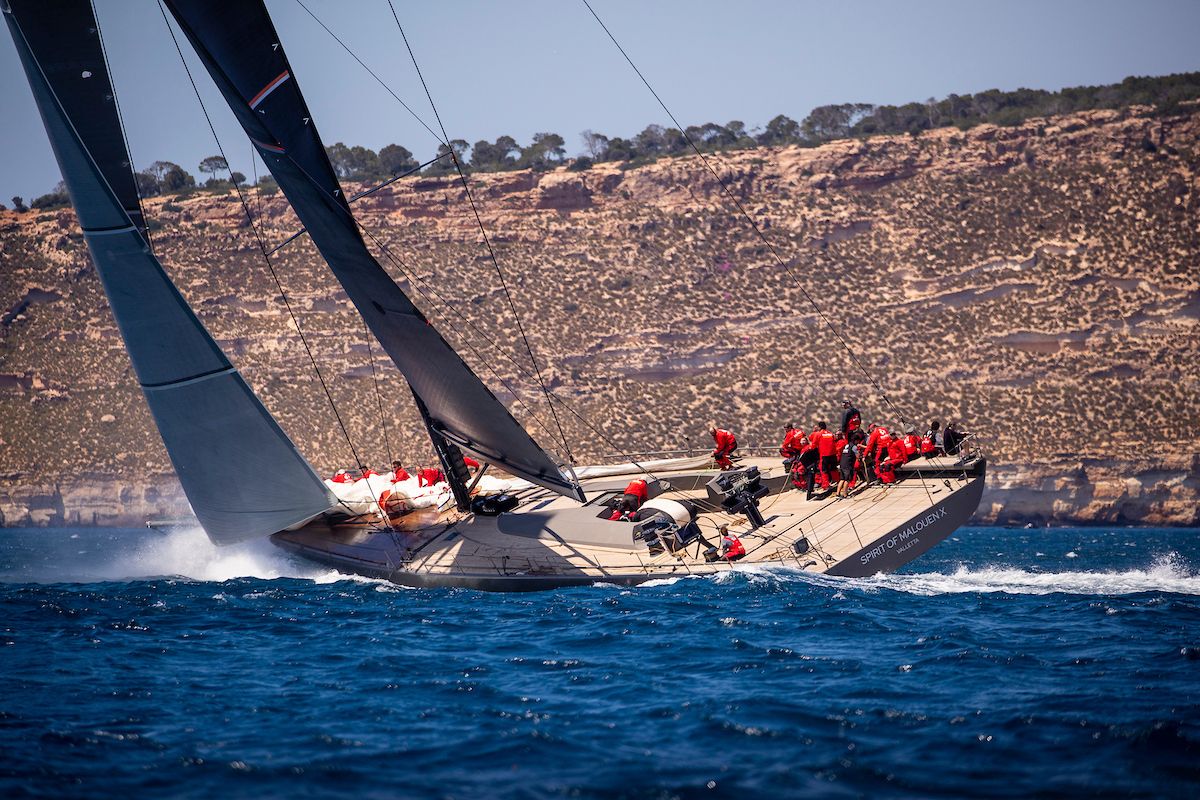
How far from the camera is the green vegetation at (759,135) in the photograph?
260 feet

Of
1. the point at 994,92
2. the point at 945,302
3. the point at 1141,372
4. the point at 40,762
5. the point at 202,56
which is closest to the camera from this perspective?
the point at 40,762

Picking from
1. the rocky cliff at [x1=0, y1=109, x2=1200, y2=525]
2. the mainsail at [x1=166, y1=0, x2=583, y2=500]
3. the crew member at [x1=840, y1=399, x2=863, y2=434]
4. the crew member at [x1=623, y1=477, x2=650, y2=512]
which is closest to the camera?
the mainsail at [x1=166, y1=0, x2=583, y2=500]

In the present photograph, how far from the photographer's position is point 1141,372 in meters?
59.7

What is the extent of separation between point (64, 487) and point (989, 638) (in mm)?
60845

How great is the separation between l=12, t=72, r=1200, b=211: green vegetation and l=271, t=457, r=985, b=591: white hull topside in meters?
56.7

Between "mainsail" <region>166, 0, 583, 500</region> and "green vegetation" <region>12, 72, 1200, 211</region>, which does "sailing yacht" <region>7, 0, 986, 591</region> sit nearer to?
"mainsail" <region>166, 0, 583, 500</region>

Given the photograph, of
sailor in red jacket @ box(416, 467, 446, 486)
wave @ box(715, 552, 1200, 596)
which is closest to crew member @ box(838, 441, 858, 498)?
wave @ box(715, 552, 1200, 596)

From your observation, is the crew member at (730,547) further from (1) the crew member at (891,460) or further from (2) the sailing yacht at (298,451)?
(1) the crew member at (891,460)

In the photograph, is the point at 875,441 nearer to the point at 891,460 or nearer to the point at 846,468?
the point at 891,460

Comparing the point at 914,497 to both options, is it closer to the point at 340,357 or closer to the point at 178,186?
the point at 340,357

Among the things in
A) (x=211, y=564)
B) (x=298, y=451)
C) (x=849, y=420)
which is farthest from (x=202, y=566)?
(x=849, y=420)

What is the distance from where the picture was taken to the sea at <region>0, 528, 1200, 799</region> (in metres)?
10.1

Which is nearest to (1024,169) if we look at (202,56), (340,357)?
(340,357)

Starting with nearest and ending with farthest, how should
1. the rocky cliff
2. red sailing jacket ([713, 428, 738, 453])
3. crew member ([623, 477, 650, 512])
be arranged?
crew member ([623, 477, 650, 512]), red sailing jacket ([713, 428, 738, 453]), the rocky cliff
